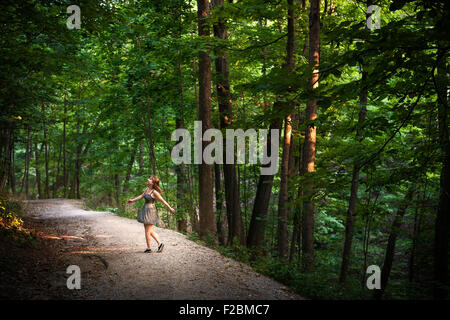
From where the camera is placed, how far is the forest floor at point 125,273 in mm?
5422

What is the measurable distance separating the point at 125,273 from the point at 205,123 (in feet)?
21.8

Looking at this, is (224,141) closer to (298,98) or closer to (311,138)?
A: (311,138)

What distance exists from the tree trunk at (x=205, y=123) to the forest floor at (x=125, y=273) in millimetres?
2008

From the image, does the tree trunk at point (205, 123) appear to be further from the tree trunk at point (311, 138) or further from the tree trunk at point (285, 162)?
the tree trunk at point (311, 138)

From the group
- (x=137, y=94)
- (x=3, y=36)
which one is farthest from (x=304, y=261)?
(x=3, y=36)

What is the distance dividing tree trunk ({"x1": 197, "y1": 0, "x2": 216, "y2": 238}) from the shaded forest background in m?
0.05

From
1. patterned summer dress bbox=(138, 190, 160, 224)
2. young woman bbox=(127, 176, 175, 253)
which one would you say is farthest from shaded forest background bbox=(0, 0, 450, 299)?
patterned summer dress bbox=(138, 190, 160, 224)

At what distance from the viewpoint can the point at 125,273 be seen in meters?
6.55

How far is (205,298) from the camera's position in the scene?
5.40m

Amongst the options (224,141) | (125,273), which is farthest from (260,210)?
(125,273)

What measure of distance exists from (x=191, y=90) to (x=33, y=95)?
7349 mm

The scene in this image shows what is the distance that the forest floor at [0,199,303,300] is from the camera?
17.8 feet

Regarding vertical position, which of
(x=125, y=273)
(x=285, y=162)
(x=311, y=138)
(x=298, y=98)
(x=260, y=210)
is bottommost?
(x=125, y=273)

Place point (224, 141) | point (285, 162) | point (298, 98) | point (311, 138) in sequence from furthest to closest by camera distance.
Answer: point (224, 141) → point (285, 162) → point (311, 138) → point (298, 98)
